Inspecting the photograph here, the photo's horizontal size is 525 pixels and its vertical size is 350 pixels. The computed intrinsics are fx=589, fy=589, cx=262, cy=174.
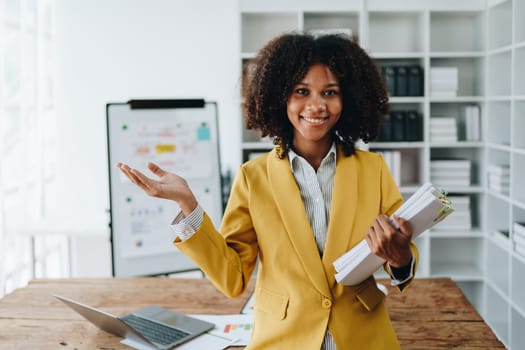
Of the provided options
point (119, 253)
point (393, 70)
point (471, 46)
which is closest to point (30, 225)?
point (119, 253)

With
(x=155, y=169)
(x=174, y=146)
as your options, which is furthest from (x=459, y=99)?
(x=155, y=169)

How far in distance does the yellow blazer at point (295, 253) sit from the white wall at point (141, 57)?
10.0 ft

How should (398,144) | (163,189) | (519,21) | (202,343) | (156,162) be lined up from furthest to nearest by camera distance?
1. (398,144)
2. (519,21)
3. (156,162)
4. (202,343)
5. (163,189)

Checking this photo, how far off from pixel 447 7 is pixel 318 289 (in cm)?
319

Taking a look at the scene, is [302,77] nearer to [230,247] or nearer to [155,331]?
[230,247]

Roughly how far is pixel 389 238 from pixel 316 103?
383mm

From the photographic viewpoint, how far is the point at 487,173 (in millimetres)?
3973

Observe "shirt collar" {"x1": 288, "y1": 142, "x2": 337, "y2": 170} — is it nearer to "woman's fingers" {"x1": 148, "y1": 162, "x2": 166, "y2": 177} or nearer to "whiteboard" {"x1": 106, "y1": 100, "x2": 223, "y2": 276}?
"woman's fingers" {"x1": 148, "y1": 162, "x2": 166, "y2": 177}

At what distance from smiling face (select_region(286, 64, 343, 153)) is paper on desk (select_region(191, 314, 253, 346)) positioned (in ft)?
2.08

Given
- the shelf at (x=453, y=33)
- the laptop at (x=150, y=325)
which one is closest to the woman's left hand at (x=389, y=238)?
Answer: the laptop at (x=150, y=325)

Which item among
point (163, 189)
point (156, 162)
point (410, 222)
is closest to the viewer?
point (410, 222)

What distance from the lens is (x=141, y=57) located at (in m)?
4.52

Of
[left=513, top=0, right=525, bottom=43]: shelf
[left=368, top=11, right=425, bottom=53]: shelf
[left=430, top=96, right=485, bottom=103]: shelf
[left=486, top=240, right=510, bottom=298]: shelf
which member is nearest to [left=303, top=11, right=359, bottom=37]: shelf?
[left=368, top=11, right=425, bottom=53]: shelf

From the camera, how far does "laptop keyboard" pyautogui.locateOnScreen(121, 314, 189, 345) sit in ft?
5.51
